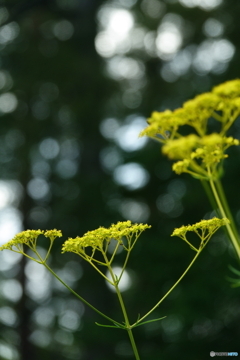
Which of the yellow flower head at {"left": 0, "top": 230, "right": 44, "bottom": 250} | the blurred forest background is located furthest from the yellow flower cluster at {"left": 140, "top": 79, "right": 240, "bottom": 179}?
the blurred forest background

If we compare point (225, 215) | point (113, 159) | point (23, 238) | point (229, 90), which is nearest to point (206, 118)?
point (229, 90)

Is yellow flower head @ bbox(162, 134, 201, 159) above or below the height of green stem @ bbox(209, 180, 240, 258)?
above

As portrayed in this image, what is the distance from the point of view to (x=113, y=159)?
7.37 meters

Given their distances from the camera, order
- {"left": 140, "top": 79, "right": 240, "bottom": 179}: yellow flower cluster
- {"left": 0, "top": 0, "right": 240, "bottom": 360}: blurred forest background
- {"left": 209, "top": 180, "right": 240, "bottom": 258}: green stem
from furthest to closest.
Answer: {"left": 0, "top": 0, "right": 240, "bottom": 360}: blurred forest background → {"left": 140, "top": 79, "right": 240, "bottom": 179}: yellow flower cluster → {"left": 209, "top": 180, "right": 240, "bottom": 258}: green stem

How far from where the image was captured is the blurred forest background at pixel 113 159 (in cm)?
634

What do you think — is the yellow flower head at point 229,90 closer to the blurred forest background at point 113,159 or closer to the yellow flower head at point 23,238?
the yellow flower head at point 23,238

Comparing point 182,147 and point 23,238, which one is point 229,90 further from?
point 23,238

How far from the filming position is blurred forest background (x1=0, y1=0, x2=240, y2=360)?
20.8 feet

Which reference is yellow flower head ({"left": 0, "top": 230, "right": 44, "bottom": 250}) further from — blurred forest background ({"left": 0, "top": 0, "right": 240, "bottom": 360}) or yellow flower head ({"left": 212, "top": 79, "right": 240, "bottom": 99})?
blurred forest background ({"left": 0, "top": 0, "right": 240, "bottom": 360})

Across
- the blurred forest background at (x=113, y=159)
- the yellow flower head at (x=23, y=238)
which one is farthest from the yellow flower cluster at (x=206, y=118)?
the blurred forest background at (x=113, y=159)

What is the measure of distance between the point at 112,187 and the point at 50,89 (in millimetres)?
2650

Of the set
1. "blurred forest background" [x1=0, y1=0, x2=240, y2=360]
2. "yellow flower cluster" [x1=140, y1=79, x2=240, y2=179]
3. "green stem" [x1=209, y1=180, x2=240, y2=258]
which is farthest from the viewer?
"blurred forest background" [x1=0, y1=0, x2=240, y2=360]

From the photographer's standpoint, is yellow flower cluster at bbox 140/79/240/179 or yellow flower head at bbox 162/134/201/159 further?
yellow flower cluster at bbox 140/79/240/179

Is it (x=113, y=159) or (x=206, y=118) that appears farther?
(x=113, y=159)
